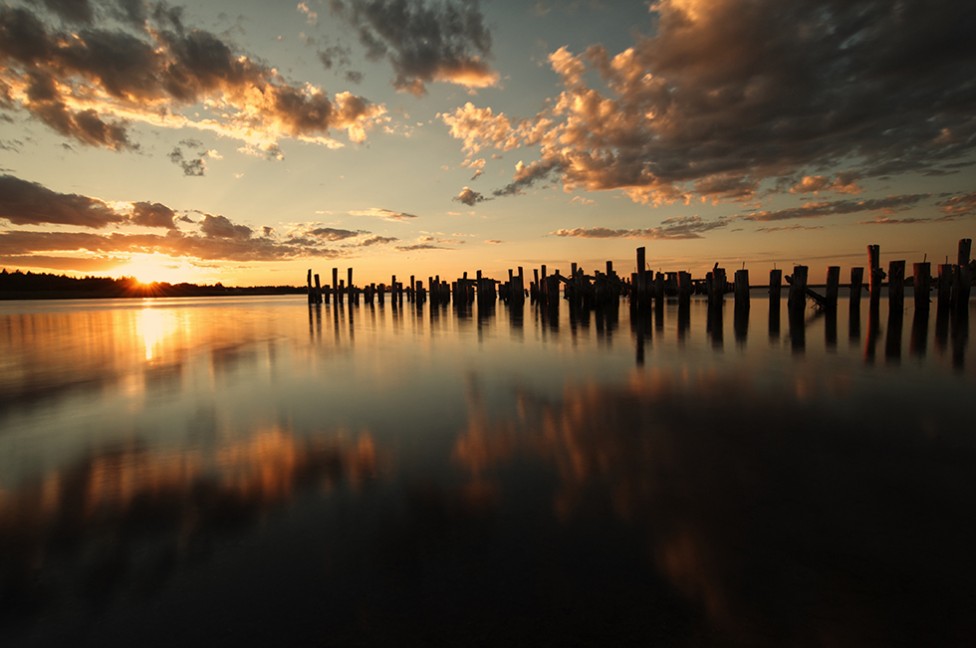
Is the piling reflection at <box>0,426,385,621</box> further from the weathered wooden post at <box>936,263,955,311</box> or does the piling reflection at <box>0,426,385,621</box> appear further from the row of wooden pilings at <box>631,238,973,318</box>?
the weathered wooden post at <box>936,263,955,311</box>

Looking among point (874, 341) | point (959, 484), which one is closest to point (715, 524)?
point (959, 484)

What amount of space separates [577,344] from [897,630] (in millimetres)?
12241

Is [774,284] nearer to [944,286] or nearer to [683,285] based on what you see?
[683,285]

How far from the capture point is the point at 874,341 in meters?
13.9

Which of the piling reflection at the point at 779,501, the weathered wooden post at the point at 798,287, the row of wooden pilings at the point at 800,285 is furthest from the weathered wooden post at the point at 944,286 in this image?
the piling reflection at the point at 779,501

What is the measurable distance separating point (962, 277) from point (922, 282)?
1.46 metres

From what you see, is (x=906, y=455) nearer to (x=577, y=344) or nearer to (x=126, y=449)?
(x=126, y=449)

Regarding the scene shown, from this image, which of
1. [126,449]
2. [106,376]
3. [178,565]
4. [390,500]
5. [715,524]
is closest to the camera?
[178,565]

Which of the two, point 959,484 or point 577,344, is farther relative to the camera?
point 577,344

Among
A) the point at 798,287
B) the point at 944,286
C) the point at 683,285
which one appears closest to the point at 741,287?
the point at 798,287

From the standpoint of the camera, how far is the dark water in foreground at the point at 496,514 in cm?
237

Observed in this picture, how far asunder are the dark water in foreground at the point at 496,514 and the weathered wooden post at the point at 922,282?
17.8 meters

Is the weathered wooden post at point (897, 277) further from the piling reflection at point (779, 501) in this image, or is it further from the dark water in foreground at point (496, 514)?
the piling reflection at point (779, 501)

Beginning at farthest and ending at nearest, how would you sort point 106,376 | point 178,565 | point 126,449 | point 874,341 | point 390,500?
point 874,341 → point 106,376 → point 126,449 → point 390,500 → point 178,565
